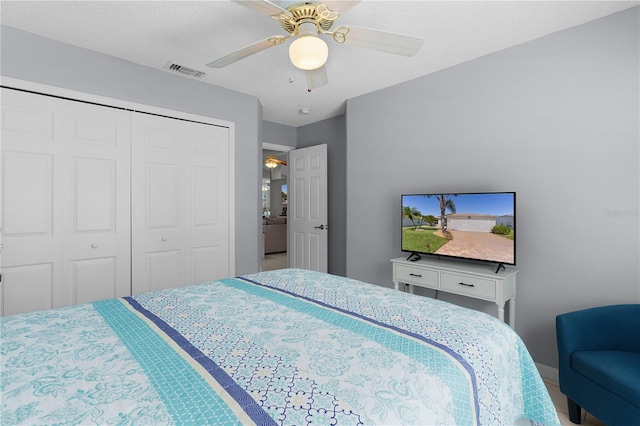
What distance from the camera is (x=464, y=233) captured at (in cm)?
266

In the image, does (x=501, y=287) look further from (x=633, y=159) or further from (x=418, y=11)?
(x=418, y=11)

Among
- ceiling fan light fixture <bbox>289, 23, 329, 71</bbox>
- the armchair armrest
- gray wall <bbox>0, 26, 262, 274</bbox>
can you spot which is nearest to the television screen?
the armchair armrest

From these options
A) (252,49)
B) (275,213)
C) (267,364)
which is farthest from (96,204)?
(275,213)

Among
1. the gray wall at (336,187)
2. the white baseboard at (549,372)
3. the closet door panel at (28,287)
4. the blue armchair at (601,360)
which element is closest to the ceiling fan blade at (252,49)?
the closet door panel at (28,287)

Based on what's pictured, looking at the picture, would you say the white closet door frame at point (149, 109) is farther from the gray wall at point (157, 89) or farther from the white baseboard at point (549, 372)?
the white baseboard at point (549, 372)

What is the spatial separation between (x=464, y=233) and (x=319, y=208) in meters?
2.20

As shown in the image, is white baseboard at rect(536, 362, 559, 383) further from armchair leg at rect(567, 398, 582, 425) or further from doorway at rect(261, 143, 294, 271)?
doorway at rect(261, 143, 294, 271)

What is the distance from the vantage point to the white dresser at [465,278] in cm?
238

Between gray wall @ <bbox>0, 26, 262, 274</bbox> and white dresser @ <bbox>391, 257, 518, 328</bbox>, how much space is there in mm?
1792

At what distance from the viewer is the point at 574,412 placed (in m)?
1.87

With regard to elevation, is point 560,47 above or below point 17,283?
above

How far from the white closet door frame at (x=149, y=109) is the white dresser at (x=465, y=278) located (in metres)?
1.83

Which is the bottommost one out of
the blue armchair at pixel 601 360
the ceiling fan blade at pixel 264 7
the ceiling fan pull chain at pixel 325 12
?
the blue armchair at pixel 601 360

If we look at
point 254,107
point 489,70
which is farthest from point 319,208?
point 489,70
